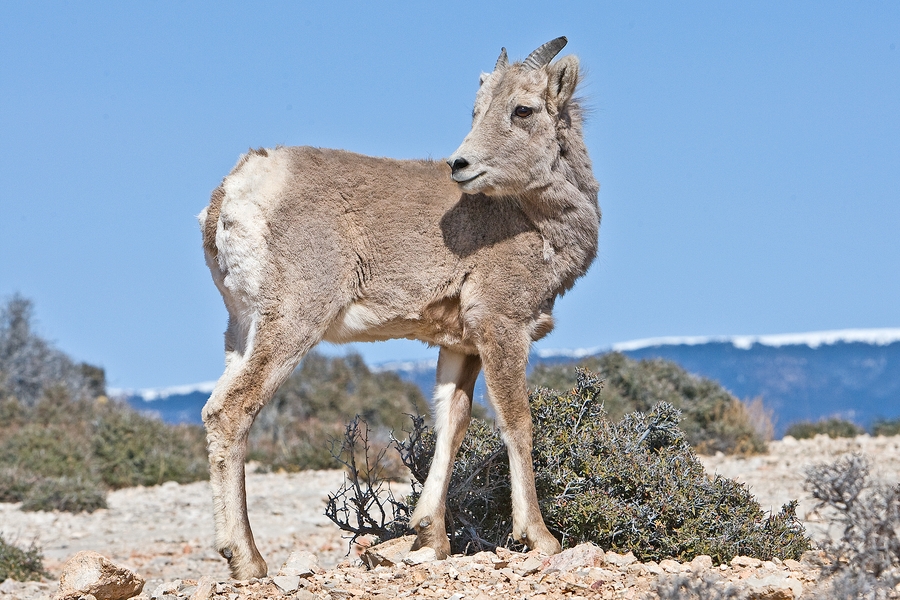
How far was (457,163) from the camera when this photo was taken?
619 centimetres

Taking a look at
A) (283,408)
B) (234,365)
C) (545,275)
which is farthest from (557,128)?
(283,408)

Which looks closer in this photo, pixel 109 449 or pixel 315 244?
pixel 315 244

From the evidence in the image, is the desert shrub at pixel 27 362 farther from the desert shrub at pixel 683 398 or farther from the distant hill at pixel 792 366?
the distant hill at pixel 792 366

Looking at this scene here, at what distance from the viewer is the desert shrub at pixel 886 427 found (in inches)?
779

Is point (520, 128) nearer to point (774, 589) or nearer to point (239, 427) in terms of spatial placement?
point (239, 427)

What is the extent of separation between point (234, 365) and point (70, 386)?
69.1ft

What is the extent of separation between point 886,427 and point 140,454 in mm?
15095

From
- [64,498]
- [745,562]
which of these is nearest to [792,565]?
[745,562]

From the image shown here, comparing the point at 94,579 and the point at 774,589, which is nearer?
the point at 774,589

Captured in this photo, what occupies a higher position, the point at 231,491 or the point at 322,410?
the point at 322,410

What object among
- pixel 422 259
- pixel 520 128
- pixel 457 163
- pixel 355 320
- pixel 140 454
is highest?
pixel 520 128

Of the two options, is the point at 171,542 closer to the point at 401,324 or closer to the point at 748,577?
the point at 401,324

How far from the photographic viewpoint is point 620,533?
252 inches

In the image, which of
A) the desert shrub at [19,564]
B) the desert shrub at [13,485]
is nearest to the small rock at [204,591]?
the desert shrub at [19,564]
